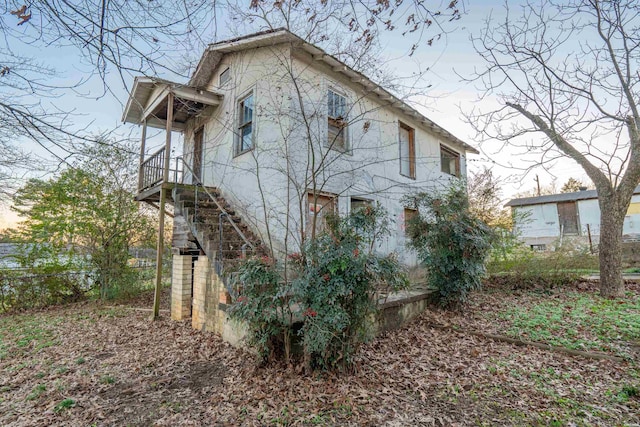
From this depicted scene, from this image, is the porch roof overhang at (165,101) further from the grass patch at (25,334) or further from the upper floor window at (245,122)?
the grass patch at (25,334)

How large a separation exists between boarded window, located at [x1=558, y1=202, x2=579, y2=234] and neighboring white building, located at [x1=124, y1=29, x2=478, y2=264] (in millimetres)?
22274

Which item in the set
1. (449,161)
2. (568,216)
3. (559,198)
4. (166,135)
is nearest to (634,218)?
(568,216)

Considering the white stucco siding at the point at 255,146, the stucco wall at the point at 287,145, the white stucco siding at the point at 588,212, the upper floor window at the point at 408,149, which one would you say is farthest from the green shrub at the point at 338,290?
the white stucco siding at the point at 588,212

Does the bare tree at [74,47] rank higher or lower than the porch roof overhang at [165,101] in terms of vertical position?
lower

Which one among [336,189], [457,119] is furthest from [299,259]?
[457,119]

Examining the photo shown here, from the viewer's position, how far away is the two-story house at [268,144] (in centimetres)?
594

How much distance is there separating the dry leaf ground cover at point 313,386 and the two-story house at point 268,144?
181 centimetres

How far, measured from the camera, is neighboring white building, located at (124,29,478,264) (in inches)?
238

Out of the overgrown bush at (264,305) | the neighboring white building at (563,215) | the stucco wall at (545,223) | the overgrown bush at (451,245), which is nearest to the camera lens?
the overgrown bush at (264,305)

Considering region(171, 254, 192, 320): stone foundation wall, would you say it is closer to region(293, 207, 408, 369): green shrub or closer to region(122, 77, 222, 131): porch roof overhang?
region(122, 77, 222, 131): porch roof overhang

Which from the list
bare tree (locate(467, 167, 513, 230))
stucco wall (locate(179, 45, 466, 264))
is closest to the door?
stucco wall (locate(179, 45, 466, 264))

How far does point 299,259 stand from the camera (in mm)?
3857

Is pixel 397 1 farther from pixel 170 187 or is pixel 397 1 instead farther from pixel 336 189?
pixel 170 187

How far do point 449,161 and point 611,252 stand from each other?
6.42 meters
